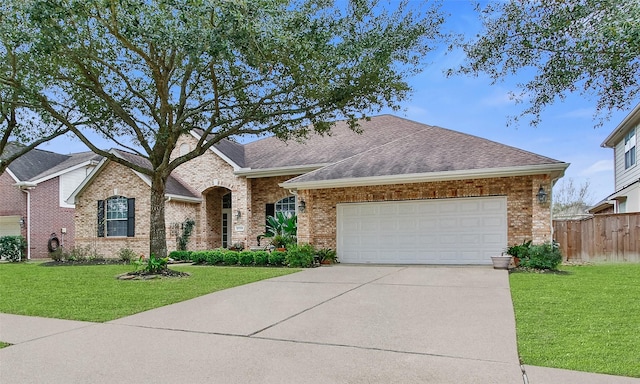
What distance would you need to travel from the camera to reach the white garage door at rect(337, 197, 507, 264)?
13414 millimetres

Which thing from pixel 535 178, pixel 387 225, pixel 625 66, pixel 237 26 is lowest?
pixel 387 225

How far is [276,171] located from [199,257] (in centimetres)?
466

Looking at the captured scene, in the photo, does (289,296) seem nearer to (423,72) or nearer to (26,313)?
(26,313)

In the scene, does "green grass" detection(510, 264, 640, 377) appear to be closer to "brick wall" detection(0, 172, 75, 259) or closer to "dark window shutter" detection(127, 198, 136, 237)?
"dark window shutter" detection(127, 198, 136, 237)

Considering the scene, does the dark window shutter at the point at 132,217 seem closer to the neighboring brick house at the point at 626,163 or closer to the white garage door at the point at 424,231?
the white garage door at the point at 424,231

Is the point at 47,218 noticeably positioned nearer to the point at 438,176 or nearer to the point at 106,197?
the point at 106,197

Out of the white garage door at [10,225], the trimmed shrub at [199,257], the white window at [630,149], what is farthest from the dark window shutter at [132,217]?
the white window at [630,149]

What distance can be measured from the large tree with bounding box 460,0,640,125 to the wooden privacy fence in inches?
387

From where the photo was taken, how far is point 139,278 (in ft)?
37.5

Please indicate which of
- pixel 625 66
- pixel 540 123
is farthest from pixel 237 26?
pixel 625 66

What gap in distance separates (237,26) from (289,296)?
5494 millimetres

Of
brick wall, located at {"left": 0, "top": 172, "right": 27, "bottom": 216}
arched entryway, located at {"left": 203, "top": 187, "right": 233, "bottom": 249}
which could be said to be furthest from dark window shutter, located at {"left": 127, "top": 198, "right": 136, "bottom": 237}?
brick wall, located at {"left": 0, "top": 172, "right": 27, "bottom": 216}

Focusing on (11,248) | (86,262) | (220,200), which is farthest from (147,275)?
(11,248)

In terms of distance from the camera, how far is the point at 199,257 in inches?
621
